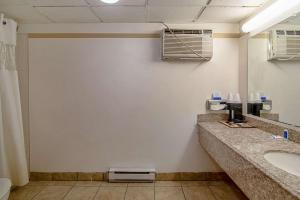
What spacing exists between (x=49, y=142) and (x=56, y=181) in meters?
0.49

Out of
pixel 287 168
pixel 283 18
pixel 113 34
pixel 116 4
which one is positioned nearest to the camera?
pixel 287 168

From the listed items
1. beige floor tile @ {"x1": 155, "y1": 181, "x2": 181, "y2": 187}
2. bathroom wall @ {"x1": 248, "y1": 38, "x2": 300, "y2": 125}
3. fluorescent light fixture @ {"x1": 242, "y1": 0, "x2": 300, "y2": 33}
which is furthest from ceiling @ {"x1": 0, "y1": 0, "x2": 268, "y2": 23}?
beige floor tile @ {"x1": 155, "y1": 181, "x2": 181, "y2": 187}

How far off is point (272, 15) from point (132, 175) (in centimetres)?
226

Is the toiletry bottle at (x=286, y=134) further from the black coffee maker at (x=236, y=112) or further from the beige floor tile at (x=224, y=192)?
the beige floor tile at (x=224, y=192)

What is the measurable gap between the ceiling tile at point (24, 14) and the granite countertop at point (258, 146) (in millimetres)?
2200

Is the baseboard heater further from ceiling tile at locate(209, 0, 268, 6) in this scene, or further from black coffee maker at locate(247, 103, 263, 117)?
ceiling tile at locate(209, 0, 268, 6)

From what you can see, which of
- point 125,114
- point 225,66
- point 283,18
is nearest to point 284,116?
point 283,18

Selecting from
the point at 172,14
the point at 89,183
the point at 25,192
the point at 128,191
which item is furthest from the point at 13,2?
the point at 128,191

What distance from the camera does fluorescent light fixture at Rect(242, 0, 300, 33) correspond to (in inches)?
75.5

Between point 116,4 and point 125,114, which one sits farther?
point 125,114

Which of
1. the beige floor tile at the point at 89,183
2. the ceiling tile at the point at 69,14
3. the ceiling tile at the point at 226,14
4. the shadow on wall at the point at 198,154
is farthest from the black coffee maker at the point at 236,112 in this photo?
the ceiling tile at the point at 69,14

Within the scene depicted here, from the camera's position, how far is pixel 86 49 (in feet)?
9.75

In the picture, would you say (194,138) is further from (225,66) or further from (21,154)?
(21,154)

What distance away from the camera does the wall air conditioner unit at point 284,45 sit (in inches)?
79.0
